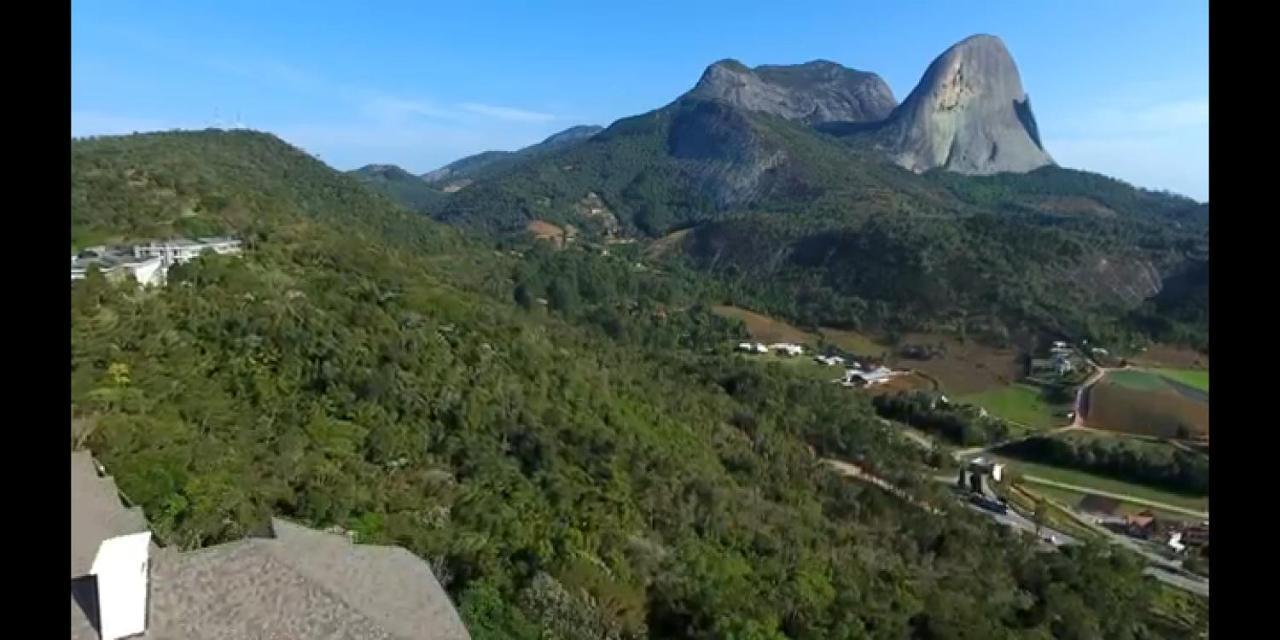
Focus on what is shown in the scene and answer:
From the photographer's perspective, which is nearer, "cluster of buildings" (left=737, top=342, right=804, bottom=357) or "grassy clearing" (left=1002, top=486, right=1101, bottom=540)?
"grassy clearing" (left=1002, top=486, right=1101, bottom=540)

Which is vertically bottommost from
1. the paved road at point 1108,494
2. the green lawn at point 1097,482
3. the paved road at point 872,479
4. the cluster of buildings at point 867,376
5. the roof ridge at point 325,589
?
the paved road at point 1108,494

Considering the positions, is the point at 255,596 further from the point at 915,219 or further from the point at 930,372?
the point at 915,219

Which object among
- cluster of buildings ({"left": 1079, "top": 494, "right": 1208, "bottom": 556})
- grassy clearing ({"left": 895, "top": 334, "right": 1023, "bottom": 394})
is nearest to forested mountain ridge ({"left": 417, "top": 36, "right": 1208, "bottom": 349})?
grassy clearing ({"left": 895, "top": 334, "right": 1023, "bottom": 394})

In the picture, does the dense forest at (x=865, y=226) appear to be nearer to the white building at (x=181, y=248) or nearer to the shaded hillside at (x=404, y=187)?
the shaded hillside at (x=404, y=187)

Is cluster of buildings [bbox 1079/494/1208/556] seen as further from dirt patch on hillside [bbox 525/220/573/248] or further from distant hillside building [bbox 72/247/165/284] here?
dirt patch on hillside [bbox 525/220/573/248]

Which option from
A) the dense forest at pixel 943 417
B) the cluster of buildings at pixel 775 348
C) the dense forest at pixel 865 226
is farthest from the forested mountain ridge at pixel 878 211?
the dense forest at pixel 943 417

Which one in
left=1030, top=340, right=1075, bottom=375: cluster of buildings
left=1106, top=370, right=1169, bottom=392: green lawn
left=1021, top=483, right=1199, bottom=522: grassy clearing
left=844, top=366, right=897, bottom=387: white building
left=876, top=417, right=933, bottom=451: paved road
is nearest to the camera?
left=1021, top=483, right=1199, bottom=522: grassy clearing

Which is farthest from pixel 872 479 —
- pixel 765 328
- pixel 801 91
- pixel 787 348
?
pixel 801 91
